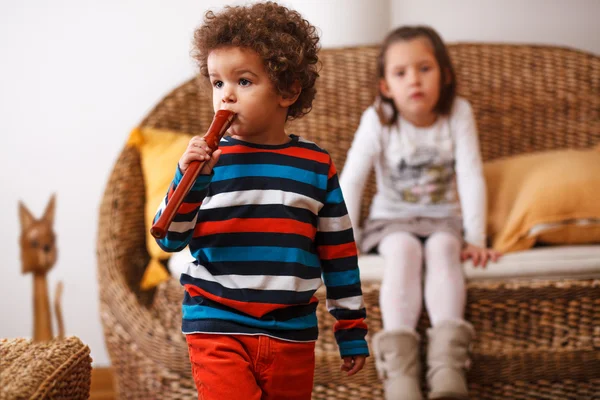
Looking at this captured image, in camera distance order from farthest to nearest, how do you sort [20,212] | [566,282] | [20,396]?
[20,212] < [566,282] < [20,396]

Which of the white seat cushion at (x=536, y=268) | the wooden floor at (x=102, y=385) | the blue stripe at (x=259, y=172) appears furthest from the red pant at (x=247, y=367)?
the wooden floor at (x=102, y=385)

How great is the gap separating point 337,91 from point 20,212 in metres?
0.98

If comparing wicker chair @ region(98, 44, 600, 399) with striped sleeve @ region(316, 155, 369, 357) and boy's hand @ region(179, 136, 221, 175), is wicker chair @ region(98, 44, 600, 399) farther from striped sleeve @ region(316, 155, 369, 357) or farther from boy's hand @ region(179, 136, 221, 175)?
boy's hand @ region(179, 136, 221, 175)

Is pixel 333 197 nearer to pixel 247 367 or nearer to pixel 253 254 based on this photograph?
pixel 253 254

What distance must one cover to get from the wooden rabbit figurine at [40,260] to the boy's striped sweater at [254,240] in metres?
1.22

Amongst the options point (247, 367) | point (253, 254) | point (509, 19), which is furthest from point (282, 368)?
point (509, 19)

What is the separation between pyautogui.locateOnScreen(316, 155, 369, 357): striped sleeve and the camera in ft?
3.22

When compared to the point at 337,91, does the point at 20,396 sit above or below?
below

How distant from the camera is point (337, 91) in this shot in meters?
2.11

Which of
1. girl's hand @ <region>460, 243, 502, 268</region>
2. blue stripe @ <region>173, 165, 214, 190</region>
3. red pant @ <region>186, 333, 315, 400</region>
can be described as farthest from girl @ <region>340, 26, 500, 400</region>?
blue stripe @ <region>173, 165, 214, 190</region>

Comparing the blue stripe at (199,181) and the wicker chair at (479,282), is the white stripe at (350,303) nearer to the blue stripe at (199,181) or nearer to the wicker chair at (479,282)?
the blue stripe at (199,181)

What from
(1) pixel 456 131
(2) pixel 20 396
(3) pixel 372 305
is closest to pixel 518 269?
(3) pixel 372 305

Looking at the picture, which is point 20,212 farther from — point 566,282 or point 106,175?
point 566,282

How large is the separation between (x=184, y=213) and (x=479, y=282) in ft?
2.89
